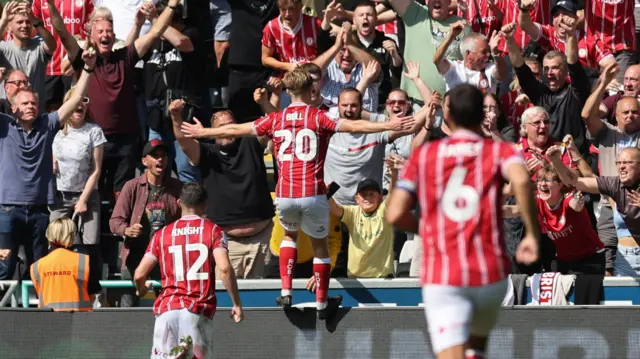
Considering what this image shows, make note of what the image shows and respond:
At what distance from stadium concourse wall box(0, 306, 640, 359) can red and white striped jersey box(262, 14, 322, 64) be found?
4214 mm

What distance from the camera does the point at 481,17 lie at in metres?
15.1

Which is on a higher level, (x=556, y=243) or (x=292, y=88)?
(x=292, y=88)

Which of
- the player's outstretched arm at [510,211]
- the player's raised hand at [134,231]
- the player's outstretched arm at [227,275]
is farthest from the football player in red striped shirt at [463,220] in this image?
the player's raised hand at [134,231]

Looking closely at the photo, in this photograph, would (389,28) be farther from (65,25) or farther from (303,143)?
(303,143)

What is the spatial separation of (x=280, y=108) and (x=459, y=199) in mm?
6634

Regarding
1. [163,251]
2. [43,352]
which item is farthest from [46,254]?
[163,251]

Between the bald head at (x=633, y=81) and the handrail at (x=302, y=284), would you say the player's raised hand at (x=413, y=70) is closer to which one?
the bald head at (x=633, y=81)

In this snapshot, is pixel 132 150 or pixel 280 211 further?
pixel 132 150

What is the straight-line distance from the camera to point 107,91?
13258mm

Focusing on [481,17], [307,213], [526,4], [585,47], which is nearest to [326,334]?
[307,213]

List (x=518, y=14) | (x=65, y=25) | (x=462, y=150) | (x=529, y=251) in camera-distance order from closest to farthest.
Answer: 1. (x=529, y=251)
2. (x=462, y=150)
3. (x=65, y=25)
4. (x=518, y=14)

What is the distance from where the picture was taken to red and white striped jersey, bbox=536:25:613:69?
1442 centimetres

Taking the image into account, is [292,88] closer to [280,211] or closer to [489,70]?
[280,211]

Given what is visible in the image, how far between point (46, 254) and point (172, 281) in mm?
2889
